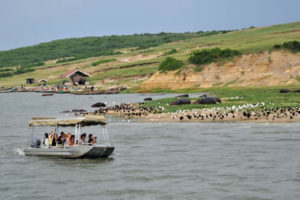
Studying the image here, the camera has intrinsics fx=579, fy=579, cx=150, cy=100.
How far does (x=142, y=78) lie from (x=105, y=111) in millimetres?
55857

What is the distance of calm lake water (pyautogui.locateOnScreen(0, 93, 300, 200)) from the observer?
23.0m

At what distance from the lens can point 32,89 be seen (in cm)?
12450

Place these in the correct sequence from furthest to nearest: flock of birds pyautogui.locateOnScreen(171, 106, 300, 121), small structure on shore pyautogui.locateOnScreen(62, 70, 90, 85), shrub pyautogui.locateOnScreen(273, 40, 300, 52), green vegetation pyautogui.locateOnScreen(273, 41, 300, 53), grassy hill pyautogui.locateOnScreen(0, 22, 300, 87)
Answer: small structure on shore pyautogui.locateOnScreen(62, 70, 90, 85)
grassy hill pyautogui.locateOnScreen(0, 22, 300, 87)
shrub pyautogui.locateOnScreen(273, 40, 300, 52)
green vegetation pyautogui.locateOnScreen(273, 41, 300, 53)
flock of birds pyautogui.locateOnScreen(171, 106, 300, 121)

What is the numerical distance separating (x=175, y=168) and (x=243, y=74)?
57669 mm

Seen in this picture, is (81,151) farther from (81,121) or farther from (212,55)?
(212,55)

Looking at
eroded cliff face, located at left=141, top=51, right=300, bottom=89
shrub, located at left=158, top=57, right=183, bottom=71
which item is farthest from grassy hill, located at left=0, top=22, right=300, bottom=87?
eroded cliff face, located at left=141, top=51, right=300, bottom=89

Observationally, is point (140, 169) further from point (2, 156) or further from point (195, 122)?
point (195, 122)

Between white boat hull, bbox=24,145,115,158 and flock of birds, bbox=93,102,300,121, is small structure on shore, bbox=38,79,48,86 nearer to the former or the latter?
flock of birds, bbox=93,102,300,121

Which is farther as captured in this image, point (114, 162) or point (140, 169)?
point (114, 162)

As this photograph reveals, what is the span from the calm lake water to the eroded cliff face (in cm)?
3961

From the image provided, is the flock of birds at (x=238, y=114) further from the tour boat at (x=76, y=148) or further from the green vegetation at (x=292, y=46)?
the green vegetation at (x=292, y=46)

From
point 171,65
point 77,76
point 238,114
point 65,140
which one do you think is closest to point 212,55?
point 171,65

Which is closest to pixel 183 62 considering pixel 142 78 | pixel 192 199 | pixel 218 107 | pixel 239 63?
pixel 239 63

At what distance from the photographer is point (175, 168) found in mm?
27125
